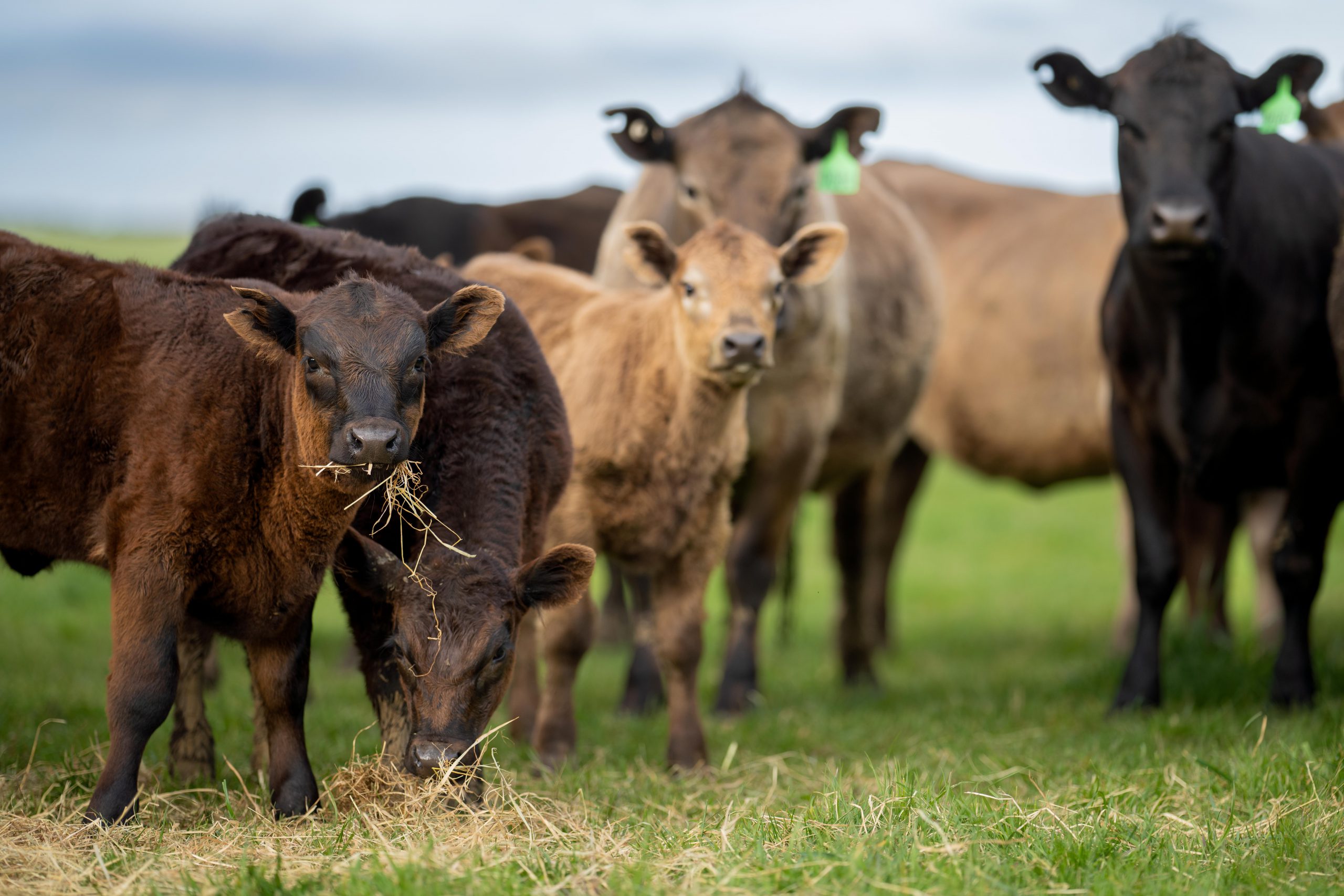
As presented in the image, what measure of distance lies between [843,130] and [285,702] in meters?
4.83

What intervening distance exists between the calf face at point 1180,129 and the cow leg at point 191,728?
4249mm

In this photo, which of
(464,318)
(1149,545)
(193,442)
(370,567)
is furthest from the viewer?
(1149,545)

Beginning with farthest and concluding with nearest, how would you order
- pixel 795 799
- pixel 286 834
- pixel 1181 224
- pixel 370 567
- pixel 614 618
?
pixel 614 618, pixel 1181 224, pixel 795 799, pixel 370 567, pixel 286 834

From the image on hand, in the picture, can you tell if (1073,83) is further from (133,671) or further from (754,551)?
(133,671)

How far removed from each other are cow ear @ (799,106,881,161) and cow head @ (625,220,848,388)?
1.88 m

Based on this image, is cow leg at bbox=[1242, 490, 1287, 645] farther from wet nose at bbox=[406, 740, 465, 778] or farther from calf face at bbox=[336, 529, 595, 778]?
wet nose at bbox=[406, 740, 465, 778]

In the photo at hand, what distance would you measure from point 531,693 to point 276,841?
9.33 ft

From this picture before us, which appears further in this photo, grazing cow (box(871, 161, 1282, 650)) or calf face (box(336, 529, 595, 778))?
grazing cow (box(871, 161, 1282, 650))

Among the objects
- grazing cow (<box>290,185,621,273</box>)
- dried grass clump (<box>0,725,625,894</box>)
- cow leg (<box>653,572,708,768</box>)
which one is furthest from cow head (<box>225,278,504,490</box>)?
grazing cow (<box>290,185,621,273</box>)

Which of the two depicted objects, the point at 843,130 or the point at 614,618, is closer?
the point at 843,130

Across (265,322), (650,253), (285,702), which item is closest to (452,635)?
(285,702)

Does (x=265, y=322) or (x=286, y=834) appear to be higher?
(x=265, y=322)

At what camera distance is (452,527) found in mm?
4832

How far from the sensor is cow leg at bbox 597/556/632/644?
10859 millimetres
